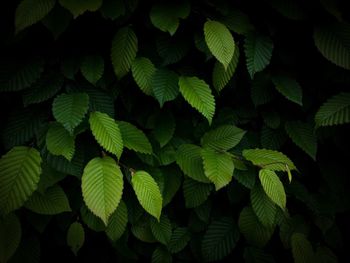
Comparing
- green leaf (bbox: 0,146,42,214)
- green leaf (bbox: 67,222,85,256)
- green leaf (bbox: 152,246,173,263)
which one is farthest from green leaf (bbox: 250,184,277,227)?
green leaf (bbox: 0,146,42,214)

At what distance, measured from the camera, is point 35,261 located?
1.40 meters

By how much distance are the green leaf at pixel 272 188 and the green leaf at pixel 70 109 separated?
31.4 inches

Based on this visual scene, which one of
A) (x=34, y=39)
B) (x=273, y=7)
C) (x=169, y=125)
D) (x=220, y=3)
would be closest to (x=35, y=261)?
(x=169, y=125)

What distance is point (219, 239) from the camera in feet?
5.18

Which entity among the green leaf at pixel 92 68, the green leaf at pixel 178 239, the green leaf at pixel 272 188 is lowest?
the green leaf at pixel 178 239

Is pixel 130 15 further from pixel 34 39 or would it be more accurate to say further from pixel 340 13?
pixel 340 13

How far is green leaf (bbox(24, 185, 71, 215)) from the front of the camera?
1.25m

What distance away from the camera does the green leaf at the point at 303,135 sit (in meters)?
1.44

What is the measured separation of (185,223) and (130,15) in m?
1.14

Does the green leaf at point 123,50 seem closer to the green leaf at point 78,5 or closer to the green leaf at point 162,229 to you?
the green leaf at point 78,5

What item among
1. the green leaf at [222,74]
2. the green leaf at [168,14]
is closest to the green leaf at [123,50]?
the green leaf at [168,14]

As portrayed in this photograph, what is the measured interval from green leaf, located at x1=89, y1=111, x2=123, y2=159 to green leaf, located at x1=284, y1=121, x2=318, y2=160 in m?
0.87

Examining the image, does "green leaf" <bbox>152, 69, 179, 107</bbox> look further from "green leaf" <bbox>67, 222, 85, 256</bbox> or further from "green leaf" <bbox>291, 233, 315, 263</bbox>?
"green leaf" <bbox>291, 233, 315, 263</bbox>

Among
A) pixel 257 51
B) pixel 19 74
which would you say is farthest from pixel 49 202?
pixel 257 51
